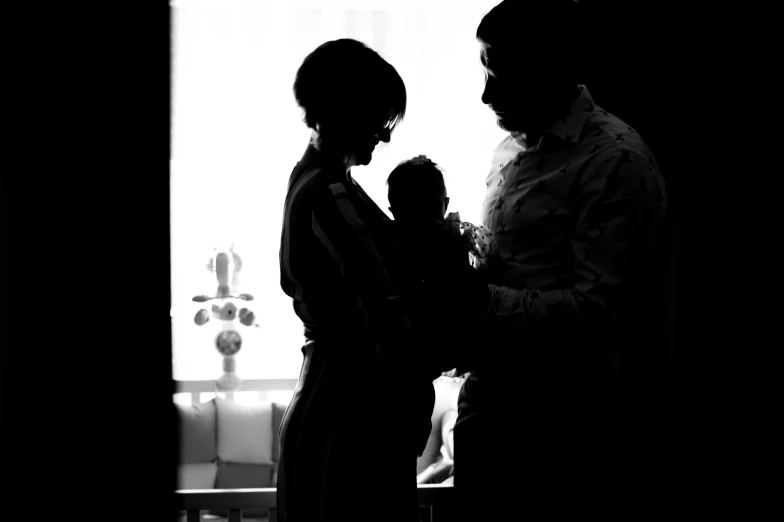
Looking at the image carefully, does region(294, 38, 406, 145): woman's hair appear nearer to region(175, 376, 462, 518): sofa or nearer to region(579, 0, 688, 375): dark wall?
region(579, 0, 688, 375): dark wall

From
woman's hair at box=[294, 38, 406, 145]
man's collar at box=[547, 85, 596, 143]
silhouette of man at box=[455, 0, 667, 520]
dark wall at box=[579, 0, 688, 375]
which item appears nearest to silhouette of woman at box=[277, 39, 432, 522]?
woman's hair at box=[294, 38, 406, 145]

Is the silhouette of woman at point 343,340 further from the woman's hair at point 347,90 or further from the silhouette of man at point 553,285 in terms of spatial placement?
the silhouette of man at point 553,285

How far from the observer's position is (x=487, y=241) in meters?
1.35


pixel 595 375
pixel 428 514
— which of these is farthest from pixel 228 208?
pixel 595 375

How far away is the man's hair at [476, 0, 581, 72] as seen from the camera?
124 cm

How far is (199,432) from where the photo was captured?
10.6 feet

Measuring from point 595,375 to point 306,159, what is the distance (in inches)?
25.9

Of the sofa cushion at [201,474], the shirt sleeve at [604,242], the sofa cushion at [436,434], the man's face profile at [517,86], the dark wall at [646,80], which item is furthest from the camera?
the sofa cushion at [201,474]

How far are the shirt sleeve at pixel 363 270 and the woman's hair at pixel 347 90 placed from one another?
0.47 feet

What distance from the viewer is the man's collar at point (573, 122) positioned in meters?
1.25

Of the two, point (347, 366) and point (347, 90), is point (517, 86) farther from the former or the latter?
point (347, 366)

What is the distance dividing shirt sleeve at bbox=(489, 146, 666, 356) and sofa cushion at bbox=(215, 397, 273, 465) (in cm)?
227

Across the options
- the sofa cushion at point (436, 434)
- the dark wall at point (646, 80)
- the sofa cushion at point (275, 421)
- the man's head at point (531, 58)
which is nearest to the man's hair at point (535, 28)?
the man's head at point (531, 58)

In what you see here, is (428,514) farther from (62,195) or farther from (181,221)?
(181,221)
